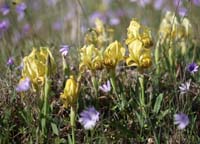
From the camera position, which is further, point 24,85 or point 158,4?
point 158,4

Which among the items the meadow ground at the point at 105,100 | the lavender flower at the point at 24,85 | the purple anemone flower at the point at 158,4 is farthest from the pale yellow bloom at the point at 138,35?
the purple anemone flower at the point at 158,4

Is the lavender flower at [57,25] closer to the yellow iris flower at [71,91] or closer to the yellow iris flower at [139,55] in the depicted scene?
the yellow iris flower at [139,55]

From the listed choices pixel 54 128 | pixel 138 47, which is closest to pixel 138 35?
pixel 138 47

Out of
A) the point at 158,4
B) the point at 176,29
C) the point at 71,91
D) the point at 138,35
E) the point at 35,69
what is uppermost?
the point at 158,4

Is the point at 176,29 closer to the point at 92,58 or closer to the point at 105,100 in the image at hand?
the point at 105,100

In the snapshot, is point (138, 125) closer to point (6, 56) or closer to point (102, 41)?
point (102, 41)

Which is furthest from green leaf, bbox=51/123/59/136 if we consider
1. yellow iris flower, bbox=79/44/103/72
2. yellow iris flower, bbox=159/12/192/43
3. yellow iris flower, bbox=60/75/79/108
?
yellow iris flower, bbox=159/12/192/43

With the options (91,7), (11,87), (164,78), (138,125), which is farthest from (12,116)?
(91,7)
